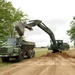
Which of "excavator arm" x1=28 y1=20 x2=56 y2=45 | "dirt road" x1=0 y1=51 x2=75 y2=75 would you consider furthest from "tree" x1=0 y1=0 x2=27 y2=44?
"dirt road" x1=0 y1=51 x2=75 y2=75

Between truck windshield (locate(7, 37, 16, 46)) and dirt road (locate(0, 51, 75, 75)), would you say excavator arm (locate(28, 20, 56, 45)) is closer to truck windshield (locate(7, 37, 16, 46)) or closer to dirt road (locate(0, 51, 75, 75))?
truck windshield (locate(7, 37, 16, 46))

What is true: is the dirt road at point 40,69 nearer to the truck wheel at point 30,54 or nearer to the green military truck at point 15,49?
the green military truck at point 15,49

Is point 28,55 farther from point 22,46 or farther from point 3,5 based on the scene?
point 3,5

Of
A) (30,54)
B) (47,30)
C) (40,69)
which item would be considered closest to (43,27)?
(47,30)

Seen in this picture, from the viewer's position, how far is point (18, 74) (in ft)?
52.5

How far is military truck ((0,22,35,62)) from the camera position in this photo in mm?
27281

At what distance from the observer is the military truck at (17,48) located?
27281 millimetres

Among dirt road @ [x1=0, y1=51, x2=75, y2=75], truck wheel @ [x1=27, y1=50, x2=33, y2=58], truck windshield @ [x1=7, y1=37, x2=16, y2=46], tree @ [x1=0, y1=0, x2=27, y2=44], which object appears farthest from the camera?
tree @ [x1=0, y1=0, x2=27, y2=44]

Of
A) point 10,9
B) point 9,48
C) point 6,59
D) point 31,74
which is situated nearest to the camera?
point 31,74

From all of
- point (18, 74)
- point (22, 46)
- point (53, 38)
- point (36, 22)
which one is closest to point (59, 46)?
point (53, 38)

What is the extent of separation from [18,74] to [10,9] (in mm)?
25399

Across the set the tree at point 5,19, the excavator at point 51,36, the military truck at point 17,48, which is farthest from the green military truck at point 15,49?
the tree at point 5,19

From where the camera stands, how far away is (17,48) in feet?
92.5

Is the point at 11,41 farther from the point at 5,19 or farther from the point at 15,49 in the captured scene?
the point at 5,19
